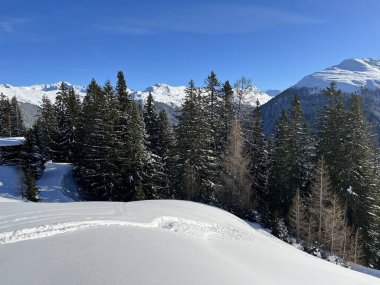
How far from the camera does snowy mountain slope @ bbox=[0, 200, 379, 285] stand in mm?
8719

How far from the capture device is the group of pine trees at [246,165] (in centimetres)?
3691

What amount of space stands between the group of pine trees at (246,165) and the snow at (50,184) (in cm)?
162

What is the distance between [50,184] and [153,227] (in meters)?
31.7

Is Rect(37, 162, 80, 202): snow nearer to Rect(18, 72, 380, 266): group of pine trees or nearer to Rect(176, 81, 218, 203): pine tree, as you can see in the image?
Rect(18, 72, 380, 266): group of pine trees

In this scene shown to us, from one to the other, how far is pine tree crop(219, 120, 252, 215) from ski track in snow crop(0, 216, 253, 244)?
19839 millimetres

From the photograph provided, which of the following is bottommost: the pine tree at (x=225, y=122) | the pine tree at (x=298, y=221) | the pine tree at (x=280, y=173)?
the pine tree at (x=298, y=221)

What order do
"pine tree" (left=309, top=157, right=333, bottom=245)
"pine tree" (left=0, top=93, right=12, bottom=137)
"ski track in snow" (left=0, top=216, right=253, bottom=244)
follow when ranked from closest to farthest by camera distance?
"ski track in snow" (left=0, top=216, right=253, bottom=244) < "pine tree" (left=309, top=157, right=333, bottom=245) < "pine tree" (left=0, top=93, right=12, bottom=137)

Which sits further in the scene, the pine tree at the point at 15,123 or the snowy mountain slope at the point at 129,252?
the pine tree at the point at 15,123

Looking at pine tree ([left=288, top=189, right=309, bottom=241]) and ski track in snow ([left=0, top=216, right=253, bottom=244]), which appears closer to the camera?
ski track in snow ([left=0, top=216, right=253, bottom=244])

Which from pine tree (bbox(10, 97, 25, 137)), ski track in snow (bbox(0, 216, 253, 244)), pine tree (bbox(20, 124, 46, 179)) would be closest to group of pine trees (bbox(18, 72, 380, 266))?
pine tree (bbox(20, 124, 46, 179))

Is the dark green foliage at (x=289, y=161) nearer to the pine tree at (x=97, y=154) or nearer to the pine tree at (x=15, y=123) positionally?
the pine tree at (x=97, y=154)

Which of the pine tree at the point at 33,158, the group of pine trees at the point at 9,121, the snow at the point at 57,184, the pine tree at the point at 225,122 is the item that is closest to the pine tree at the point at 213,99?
the pine tree at the point at 225,122

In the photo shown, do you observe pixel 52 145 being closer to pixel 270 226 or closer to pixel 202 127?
pixel 202 127

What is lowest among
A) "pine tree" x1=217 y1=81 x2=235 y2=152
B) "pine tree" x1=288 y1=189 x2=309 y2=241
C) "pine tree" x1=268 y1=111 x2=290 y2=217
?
"pine tree" x1=288 y1=189 x2=309 y2=241
